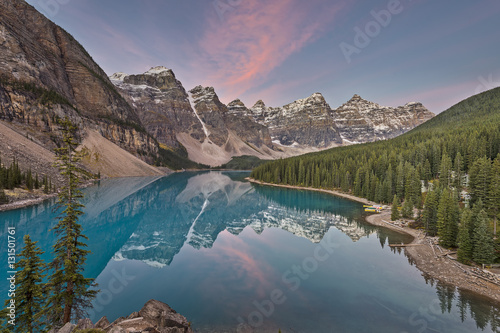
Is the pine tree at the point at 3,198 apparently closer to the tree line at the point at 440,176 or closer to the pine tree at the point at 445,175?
the tree line at the point at 440,176

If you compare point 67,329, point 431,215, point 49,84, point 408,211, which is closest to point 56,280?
point 67,329

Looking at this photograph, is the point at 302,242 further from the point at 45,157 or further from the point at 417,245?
the point at 45,157

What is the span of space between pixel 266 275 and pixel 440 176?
6013 cm

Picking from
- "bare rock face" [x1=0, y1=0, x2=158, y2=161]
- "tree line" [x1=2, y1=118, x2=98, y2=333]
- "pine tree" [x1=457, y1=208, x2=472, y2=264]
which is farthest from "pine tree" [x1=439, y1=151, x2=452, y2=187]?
"bare rock face" [x1=0, y1=0, x2=158, y2=161]

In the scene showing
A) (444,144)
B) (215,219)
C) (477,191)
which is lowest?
(215,219)

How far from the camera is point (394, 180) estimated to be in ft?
231

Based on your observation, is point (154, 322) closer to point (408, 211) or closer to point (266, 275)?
point (266, 275)

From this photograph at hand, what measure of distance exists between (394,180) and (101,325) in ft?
258

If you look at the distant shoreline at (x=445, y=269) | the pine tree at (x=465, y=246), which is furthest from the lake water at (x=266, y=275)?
the pine tree at (x=465, y=246)

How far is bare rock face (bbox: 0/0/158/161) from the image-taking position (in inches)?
4154

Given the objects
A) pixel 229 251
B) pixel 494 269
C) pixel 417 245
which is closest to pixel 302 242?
pixel 229 251

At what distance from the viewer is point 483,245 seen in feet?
79.2

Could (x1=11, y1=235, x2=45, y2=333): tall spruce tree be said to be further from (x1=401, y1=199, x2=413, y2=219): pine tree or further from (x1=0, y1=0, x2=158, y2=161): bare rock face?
(x1=0, y1=0, x2=158, y2=161): bare rock face

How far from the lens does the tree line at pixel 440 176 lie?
99.2 feet
